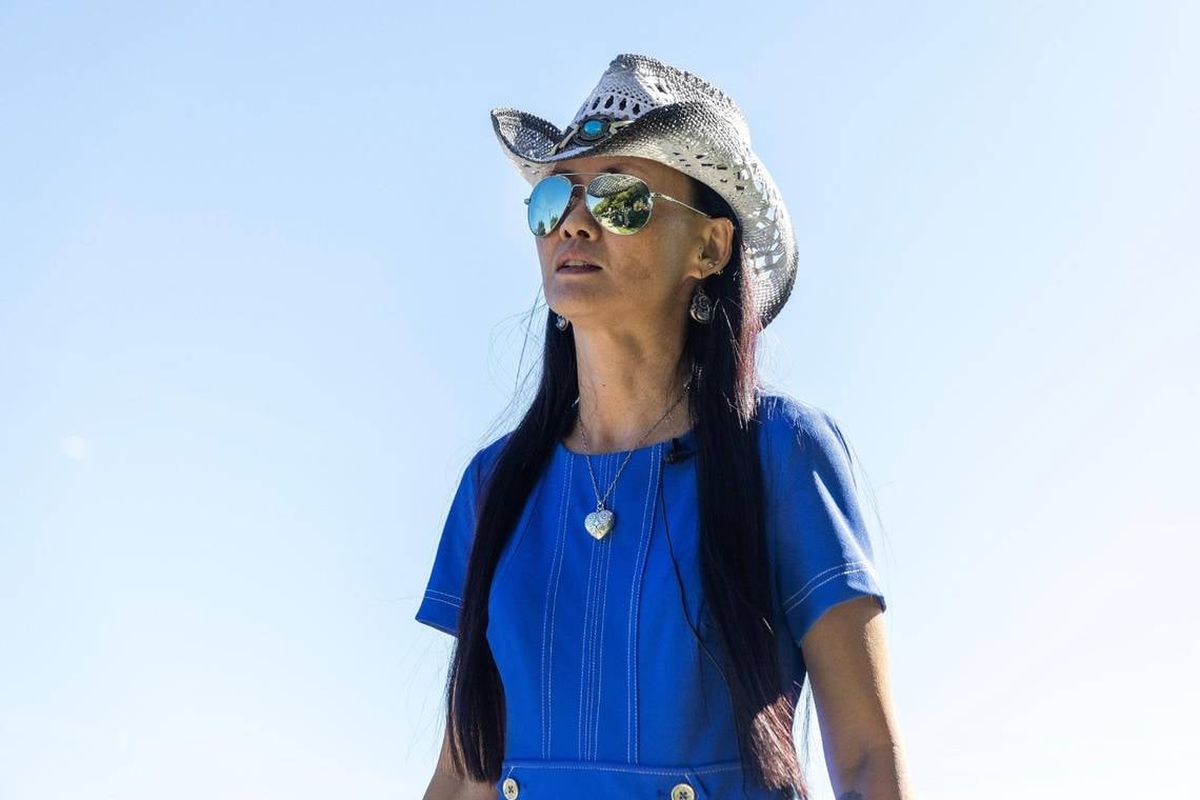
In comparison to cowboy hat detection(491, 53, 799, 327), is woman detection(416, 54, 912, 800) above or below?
below

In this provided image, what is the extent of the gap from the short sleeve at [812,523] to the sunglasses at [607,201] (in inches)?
22.4

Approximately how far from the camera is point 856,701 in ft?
10.8

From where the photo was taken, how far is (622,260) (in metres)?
3.80

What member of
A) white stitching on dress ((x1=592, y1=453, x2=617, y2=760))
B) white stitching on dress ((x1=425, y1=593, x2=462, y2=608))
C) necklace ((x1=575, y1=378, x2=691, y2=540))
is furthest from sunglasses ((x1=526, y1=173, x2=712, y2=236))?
white stitching on dress ((x1=425, y1=593, x2=462, y2=608))

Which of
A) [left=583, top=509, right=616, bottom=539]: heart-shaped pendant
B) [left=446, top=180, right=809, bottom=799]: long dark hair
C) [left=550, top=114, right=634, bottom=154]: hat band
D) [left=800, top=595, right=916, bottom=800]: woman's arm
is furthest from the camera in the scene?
[left=550, top=114, right=634, bottom=154]: hat band

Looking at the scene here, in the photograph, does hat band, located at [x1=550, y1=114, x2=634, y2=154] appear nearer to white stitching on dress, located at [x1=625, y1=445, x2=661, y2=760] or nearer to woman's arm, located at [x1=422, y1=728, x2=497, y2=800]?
white stitching on dress, located at [x1=625, y1=445, x2=661, y2=760]

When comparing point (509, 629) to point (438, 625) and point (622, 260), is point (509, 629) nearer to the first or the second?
point (438, 625)

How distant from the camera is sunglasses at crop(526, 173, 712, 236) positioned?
12.5 feet

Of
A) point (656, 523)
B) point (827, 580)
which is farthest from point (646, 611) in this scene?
point (827, 580)

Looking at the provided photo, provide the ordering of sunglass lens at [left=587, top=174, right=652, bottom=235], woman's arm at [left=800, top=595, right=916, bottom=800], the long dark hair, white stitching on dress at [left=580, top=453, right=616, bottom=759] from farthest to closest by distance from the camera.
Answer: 1. sunglass lens at [left=587, top=174, right=652, bottom=235]
2. white stitching on dress at [left=580, top=453, right=616, bottom=759]
3. the long dark hair
4. woman's arm at [left=800, top=595, right=916, bottom=800]

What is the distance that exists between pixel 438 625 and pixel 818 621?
1.05 meters

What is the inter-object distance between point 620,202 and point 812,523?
900 millimetres

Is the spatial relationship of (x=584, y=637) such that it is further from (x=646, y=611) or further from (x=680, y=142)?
(x=680, y=142)

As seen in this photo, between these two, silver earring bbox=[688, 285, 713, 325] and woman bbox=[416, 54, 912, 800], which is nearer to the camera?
woman bbox=[416, 54, 912, 800]
